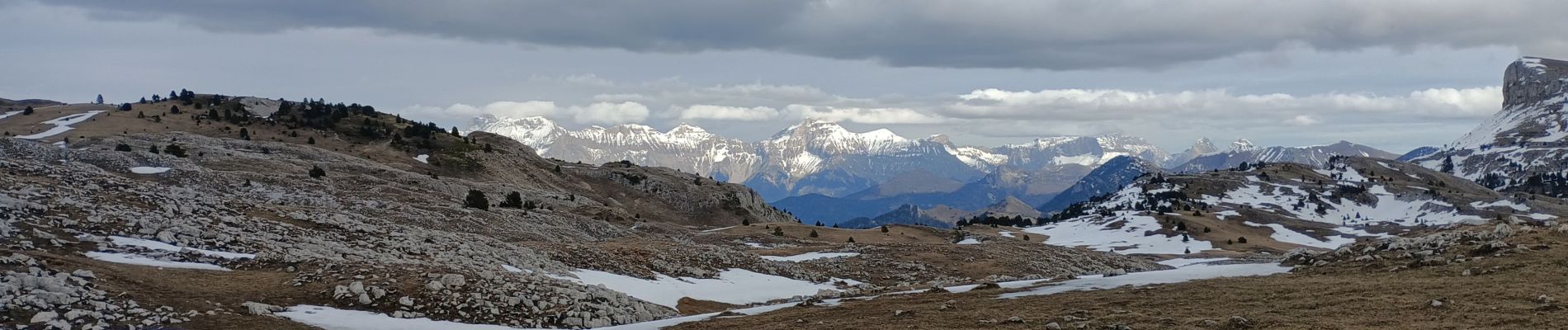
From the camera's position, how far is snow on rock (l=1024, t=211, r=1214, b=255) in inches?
5054

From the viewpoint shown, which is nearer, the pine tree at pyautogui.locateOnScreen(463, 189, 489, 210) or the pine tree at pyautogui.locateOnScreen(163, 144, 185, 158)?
the pine tree at pyautogui.locateOnScreen(463, 189, 489, 210)

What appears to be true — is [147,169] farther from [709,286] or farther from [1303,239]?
[1303,239]

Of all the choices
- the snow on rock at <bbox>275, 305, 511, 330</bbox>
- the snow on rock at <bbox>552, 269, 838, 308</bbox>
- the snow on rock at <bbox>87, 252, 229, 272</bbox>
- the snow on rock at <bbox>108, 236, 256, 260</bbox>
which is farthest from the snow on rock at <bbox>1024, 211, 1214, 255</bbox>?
the snow on rock at <bbox>87, 252, 229, 272</bbox>

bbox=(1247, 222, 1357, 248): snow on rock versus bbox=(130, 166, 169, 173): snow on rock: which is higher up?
bbox=(130, 166, 169, 173): snow on rock

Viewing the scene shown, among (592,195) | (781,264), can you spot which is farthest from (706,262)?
(592,195)

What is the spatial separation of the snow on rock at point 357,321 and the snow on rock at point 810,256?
28.9 metres

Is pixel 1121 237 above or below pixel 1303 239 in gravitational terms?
above

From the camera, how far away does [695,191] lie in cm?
12425

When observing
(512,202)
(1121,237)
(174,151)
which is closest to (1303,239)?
(1121,237)

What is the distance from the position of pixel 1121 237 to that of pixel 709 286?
126 metres

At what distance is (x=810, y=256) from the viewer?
59.1m

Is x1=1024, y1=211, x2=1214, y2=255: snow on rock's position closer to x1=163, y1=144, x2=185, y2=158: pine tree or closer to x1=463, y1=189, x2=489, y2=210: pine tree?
x1=463, y1=189, x2=489, y2=210: pine tree

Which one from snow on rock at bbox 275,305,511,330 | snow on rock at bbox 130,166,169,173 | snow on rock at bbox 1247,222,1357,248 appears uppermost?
snow on rock at bbox 130,166,169,173

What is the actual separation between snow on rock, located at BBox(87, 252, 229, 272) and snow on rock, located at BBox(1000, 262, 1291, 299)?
91.9ft
